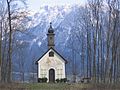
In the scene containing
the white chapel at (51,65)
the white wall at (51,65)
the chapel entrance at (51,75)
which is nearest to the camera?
the chapel entrance at (51,75)

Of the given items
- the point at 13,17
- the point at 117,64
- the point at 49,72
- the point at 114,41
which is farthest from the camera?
the point at 49,72

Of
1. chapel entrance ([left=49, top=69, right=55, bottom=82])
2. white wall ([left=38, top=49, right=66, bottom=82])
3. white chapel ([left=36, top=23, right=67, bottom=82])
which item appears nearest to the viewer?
chapel entrance ([left=49, top=69, right=55, bottom=82])

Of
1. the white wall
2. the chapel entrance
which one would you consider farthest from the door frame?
the white wall

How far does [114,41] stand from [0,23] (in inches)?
620

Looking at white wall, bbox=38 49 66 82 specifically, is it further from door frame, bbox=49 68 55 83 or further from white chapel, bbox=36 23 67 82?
door frame, bbox=49 68 55 83

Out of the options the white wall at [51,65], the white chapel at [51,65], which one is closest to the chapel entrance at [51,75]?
the white chapel at [51,65]

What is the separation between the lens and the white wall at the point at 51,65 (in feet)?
241

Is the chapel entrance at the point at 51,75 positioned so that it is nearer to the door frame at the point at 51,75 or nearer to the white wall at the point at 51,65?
the door frame at the point at 51,75

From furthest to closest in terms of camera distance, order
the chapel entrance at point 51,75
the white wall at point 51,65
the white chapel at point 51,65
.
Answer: the white wall at point 51,65 < the white chapel at point 51,65 < the chapel entrance at point 51,75

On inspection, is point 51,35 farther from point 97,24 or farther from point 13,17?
point 13,17

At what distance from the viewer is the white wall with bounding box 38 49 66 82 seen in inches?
2891

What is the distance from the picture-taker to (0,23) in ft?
183

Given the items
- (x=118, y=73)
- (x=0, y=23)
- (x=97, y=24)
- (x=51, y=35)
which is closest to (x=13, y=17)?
(x=0, y=23)

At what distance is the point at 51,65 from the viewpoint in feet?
243
